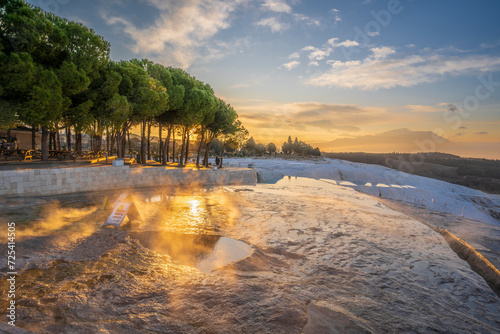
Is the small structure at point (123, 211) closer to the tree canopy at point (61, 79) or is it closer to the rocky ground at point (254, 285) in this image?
the rocky ground at point (254, 285)

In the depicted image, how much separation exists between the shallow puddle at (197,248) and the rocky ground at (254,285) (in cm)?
29

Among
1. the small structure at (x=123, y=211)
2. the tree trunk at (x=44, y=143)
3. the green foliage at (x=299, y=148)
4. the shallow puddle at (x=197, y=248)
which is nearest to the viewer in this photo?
the shallow puddle at (x=197, y=248)

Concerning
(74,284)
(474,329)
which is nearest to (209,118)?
(74,284)

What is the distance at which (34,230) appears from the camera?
7086mm

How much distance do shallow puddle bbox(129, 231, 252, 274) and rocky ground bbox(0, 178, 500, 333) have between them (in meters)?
0.29

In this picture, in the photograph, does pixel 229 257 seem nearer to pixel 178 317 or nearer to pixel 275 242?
pixel 275 242

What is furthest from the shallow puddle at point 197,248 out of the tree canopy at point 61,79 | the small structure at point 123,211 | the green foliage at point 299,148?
the green foliage at point 299,148

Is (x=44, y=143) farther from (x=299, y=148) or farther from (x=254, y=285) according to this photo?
(x=299, y=148)

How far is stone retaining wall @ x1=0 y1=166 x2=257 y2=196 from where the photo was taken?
459 inches

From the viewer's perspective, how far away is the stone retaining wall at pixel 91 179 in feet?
38.2

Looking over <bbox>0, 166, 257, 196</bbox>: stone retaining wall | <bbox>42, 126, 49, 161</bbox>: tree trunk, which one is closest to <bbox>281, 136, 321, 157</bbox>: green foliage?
<bbox>0, 166, 257, 196</bbox>: stone retaining wall

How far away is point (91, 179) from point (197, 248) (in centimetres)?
1229

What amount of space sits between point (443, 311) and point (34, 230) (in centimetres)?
1084

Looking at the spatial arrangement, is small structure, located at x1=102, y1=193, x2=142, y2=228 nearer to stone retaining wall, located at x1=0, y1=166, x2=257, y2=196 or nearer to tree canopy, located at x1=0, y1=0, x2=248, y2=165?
stone retaining wall, located at x1=0, y1=166, x2=257, y2=196
